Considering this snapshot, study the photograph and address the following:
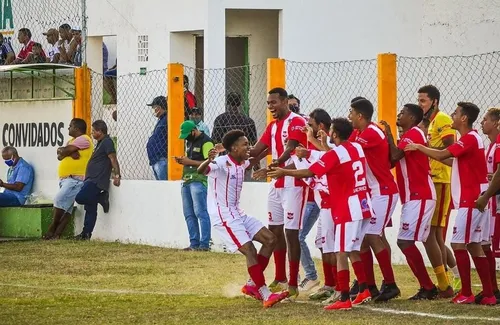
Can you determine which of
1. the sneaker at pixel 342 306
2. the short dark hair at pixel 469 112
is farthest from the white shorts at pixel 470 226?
the sneaker at pixel 342 306

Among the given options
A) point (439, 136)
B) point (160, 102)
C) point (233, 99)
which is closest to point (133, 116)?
point (160, 102)

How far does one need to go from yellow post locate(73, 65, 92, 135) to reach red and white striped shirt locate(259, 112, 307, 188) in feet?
25.2

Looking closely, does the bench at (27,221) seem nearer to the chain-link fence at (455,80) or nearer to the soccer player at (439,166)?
the chain-link fence at (455,80)

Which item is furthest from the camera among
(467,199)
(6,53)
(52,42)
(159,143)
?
(6,53)

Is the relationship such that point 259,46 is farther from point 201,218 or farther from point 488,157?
point 488,157

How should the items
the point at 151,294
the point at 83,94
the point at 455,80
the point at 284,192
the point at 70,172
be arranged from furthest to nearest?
the point at 83,94 < the point at 70,172 < the point at 455,80 < the point at 284,192 < the point at 151,294

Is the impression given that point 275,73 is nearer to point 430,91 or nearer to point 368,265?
point 430,91

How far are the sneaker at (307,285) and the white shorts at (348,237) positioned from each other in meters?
1.73

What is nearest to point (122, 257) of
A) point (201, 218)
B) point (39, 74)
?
point (201, 218)

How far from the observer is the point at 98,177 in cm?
1956

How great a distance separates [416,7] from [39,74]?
6.78m

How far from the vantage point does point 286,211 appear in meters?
13.2

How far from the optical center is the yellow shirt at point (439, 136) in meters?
13.3

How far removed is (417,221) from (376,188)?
0.51m
